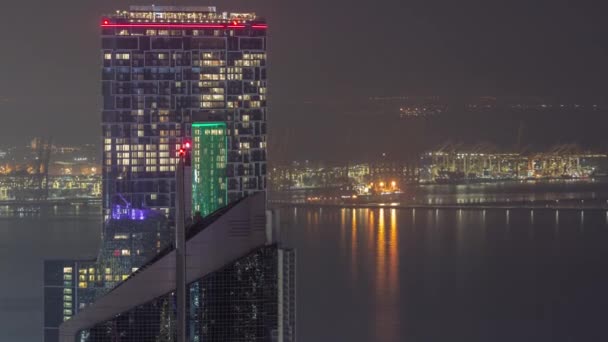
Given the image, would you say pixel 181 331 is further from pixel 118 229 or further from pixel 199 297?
pixel 118 229

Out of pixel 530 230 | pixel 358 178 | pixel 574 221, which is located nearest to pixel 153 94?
pixel 530 230

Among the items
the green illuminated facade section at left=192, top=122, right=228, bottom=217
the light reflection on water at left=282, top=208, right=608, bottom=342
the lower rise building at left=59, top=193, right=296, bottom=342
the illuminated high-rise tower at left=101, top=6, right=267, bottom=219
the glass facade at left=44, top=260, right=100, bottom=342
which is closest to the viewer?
the lower rise building at left=59, top=193, right=296, bottom=342

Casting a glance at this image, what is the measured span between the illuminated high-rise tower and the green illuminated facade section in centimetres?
6

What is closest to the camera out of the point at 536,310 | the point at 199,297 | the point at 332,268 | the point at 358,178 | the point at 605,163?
the point at 199,297

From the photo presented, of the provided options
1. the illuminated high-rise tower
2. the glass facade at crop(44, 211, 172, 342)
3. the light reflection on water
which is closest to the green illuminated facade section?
the illuminated high-rise tower

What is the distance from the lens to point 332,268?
22.8 meters

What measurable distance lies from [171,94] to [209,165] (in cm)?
92

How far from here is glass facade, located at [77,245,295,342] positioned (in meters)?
8.22

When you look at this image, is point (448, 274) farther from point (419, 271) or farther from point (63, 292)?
point (63, 292)

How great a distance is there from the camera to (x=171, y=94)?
16719mm

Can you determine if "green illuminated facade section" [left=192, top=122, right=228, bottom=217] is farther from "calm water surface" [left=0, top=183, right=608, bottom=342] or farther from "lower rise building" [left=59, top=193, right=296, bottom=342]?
"lower rise building" [left=59, top=193, right=296, bottom=342]

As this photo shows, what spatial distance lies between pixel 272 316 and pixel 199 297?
577mm

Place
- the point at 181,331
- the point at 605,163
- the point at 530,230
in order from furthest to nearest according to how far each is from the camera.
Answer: the point at 605,163
the point at 530,230
the point at 181,331

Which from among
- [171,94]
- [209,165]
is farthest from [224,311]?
[171,94]
